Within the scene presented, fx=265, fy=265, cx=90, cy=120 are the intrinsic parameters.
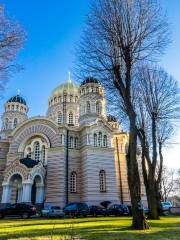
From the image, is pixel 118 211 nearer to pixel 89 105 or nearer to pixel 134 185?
pixel 134 185

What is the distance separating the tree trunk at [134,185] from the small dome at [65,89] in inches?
1296

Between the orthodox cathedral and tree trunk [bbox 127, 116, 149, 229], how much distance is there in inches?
636

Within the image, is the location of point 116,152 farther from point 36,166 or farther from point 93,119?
point 36,166

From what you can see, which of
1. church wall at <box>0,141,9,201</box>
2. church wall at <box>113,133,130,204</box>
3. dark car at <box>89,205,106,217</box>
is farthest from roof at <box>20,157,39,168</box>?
church wall at <box>113,133,130,204</box>

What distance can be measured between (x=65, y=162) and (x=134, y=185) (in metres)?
22.1

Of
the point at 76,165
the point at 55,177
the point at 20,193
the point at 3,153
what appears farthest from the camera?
the point at 3,153

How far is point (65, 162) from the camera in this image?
34156 mm

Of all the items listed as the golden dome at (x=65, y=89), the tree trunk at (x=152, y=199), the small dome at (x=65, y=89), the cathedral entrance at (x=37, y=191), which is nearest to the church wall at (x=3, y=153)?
the cathedral entrance at (x=37, y=191)

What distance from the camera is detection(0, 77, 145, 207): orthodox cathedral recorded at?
32.2m

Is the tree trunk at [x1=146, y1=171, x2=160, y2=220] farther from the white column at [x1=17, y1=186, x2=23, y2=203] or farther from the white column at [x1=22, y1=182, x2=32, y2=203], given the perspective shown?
the white column at [x1=17, y1=186, x2=23, y2=203]

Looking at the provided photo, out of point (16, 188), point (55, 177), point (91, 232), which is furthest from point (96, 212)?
point (91, 232)

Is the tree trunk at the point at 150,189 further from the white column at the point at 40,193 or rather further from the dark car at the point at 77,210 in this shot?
the white column at the point at 40,193

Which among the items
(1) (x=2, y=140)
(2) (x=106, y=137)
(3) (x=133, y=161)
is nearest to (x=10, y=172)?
(1) (x=2, y=140)

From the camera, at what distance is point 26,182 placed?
102 ft
